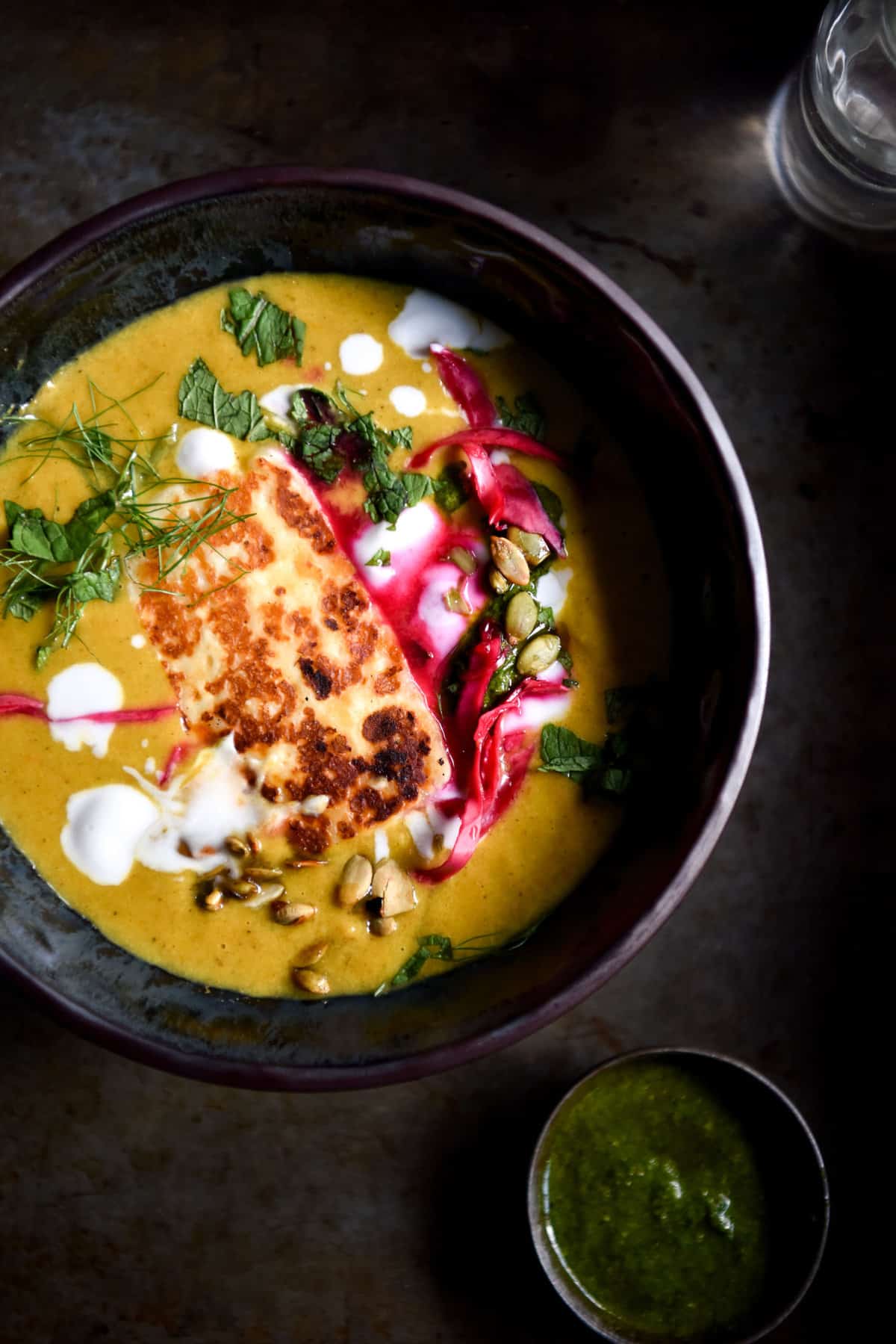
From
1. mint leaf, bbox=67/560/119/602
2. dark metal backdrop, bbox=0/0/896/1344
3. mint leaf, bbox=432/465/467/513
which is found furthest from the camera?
dark metal backdrop, bbox=0/0/896/1344

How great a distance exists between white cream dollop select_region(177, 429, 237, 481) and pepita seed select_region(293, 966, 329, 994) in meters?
0.96

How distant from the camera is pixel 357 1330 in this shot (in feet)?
8.32

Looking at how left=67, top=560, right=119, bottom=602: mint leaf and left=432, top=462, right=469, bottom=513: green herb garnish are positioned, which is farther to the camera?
left=432, top=462, right=469, bottom=513: green herb garnish

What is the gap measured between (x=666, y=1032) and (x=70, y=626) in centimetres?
149

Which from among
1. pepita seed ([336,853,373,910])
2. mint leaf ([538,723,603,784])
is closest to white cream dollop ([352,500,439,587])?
mint leaf ([538,723,603,784])

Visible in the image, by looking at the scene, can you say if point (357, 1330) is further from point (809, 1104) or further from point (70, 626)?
point (70, 626)

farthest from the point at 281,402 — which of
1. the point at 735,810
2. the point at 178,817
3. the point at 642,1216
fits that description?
the point at 642,1216

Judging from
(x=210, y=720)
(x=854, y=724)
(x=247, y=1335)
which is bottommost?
(x=247, y=1335)

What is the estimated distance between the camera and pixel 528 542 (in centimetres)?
234

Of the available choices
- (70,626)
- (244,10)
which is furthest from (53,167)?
(70,626)

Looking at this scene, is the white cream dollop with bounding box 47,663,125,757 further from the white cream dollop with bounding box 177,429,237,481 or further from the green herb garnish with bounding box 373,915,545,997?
the green herb garnish with bounding box 373,915,545,997

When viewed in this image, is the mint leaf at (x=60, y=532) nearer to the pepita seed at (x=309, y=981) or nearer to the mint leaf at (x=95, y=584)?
the mint leaf at (x=95, y=584)

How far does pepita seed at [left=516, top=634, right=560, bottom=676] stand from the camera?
2.31 m

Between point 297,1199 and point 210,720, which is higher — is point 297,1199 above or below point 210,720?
below
